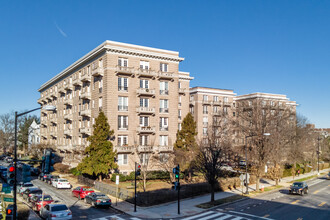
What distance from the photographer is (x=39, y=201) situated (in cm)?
2806

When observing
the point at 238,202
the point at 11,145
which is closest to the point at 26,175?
the point at 238,202

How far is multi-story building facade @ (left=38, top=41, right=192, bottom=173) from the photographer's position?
47.6 m

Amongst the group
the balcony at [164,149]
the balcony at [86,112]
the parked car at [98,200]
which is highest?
the balcony at [86,112]

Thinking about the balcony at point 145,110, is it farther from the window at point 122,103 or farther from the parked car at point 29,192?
the parked car at point 29,192

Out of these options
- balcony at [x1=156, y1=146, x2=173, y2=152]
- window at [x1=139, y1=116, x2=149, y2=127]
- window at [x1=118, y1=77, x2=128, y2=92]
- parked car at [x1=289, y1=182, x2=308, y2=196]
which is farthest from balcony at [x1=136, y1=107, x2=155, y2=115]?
parked car at [x1=289, y1=182, x2=308, y2=196]

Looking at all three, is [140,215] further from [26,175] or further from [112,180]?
[112,180]

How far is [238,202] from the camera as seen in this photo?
1326 inches

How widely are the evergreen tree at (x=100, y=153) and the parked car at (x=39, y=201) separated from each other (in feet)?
43.0

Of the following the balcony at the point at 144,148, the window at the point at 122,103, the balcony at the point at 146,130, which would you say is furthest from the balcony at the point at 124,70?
the balcony at the point at 144,148

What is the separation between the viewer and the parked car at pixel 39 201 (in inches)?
1083

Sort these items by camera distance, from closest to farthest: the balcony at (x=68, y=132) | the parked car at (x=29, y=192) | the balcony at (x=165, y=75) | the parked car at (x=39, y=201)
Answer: the parked car at (x=39, y=201), the parked car at (x=29, y=192), the balcony at (x=165, y=75), the balcony at (x=68, y=132)

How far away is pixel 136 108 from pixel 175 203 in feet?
69.4

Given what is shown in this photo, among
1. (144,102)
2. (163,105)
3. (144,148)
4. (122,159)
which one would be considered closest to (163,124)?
(163,105)

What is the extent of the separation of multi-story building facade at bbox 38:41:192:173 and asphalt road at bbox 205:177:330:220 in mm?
18541
